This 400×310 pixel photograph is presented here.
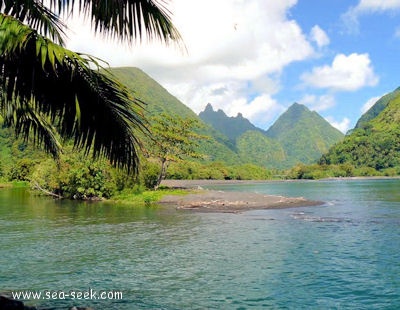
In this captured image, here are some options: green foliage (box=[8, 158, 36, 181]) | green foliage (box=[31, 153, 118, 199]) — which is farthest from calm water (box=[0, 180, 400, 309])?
green foliage (box=[8, 158, 36, 181])

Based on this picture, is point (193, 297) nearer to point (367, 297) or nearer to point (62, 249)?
point (367, 297)

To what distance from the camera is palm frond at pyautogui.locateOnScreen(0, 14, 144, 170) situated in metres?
5.15

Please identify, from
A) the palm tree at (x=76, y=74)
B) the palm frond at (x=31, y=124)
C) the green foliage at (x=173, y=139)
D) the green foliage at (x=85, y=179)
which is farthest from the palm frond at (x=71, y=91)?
the green foliage at (x=173, y=139)

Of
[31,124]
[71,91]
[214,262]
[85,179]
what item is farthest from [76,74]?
[85,179]

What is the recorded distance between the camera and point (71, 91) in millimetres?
5977

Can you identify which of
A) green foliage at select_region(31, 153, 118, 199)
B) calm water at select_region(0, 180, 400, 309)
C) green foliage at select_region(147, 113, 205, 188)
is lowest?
calm water at select_region(0, 180, 400, 309)

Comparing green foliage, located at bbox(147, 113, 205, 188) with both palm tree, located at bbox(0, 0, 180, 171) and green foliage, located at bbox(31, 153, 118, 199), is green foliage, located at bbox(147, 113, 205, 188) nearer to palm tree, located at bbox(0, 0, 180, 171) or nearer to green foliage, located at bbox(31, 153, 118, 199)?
green foliage, located at bbox(31, 153, 118, 199)

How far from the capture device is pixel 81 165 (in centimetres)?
7375

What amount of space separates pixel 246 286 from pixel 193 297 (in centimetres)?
282

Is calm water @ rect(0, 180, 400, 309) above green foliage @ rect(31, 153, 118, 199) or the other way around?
the other way around

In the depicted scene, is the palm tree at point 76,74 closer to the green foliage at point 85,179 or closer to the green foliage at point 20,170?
the green foliage at point 85,179

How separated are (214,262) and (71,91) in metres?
17.9

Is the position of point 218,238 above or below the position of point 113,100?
below

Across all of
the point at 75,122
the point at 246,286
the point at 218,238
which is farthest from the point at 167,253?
the point at 75,122
